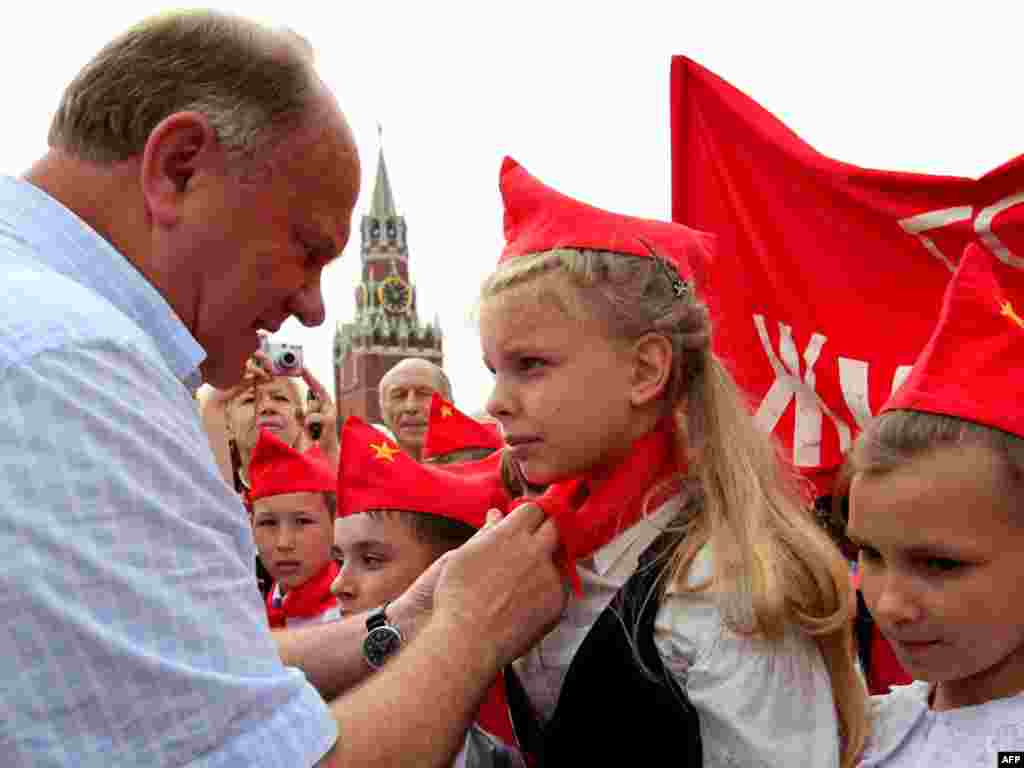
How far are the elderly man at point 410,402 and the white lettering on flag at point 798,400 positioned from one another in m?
2.92

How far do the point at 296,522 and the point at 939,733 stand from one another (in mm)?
3435

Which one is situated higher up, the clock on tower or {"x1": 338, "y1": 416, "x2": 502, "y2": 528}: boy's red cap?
{"x1": 338, "y1": 416, "x2": 502, "y2": 528}: boy's red cap

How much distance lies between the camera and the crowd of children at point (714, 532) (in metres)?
1.94

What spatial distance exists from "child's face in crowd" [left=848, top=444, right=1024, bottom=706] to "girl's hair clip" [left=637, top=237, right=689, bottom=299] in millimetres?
689

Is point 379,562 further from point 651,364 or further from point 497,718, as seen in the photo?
point 651,364

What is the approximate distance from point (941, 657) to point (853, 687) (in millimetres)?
266

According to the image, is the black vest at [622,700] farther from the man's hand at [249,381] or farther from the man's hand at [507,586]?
the man's hand at [249,381]

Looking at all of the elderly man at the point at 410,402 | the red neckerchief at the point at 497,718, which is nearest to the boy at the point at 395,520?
the red neckerchief at the point at 497,718

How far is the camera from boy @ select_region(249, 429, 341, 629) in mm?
4840

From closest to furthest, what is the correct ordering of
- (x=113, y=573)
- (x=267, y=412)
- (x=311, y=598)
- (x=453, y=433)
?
(x=113, y=573) < (x=453, y=433) < (x=311, y=598) < (x=267, y=412)

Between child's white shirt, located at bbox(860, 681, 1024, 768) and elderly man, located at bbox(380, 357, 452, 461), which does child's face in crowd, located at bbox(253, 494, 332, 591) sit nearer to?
elderly man, located at bbox(380, 357, 452, 461)

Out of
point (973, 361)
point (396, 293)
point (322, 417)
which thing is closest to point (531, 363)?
point (973, 361)

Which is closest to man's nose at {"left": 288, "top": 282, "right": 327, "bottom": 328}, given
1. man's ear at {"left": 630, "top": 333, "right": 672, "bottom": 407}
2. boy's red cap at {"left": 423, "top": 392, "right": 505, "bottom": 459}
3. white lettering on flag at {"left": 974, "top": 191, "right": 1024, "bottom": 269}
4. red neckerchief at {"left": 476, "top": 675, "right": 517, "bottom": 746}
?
man's ear at {"left": 630, "top": 333, "right": 672, "bottom": 407}

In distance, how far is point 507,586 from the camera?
2049 millimetres
